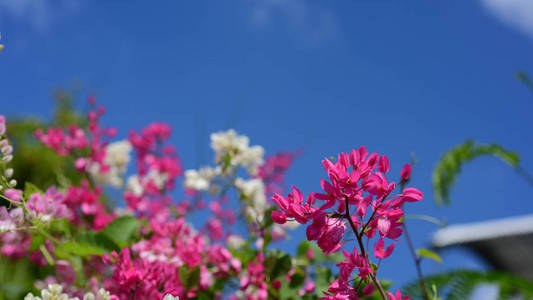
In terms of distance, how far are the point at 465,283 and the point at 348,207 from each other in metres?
1.20

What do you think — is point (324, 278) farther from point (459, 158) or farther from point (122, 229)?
point (459, 158)

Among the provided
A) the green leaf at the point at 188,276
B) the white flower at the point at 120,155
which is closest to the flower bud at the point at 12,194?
the green leaf at the point at 188,276

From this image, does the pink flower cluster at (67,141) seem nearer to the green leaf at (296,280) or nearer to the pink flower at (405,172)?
the green leaf at (296,280)

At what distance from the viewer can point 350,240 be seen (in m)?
0.52

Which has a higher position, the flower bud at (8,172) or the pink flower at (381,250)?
the flower bud at (8,172)

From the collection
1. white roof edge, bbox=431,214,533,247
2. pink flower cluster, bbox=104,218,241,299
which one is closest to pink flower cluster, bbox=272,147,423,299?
pink flower cluster, bbox=104,218,241,299

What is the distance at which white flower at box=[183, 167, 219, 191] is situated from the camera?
4.18 ft

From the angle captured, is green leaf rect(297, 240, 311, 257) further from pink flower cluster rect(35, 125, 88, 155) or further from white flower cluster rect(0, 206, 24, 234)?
pink flower cluster rect(35, 125, 88, 155)

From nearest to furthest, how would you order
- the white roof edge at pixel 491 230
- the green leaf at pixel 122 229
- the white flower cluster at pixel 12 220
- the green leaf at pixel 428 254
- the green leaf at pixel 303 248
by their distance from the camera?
the white flower cluster at pixel 12 220
the green leaf at pixel 428 254
the green leaf at pixel 122 229
the green leaf at pixel 303 248
the white roof edge at pixel 491 230

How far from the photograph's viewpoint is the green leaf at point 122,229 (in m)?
0.87

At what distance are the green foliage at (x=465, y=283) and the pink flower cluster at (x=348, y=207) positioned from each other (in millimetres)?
799

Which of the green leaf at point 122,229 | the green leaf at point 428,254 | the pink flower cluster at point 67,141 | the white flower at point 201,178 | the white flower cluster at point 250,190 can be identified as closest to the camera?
the green leaf at point 428,254

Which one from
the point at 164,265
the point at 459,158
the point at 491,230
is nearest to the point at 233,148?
the point at 164,265

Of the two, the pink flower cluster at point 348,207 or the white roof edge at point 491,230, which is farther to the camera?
the white roof edge at point 491,230
